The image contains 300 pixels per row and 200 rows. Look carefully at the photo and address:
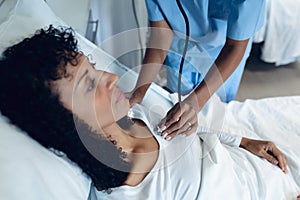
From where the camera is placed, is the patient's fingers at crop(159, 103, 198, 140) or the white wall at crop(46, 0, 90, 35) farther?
the white wall at crop(46, 0, 90, 35)

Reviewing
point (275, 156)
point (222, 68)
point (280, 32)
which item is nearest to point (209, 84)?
point (222, 68)

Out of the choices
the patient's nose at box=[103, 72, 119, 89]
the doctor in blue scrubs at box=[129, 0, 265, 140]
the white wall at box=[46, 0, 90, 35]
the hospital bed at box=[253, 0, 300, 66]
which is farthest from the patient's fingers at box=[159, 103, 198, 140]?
the hospital bed at box=[253, 0, 300, 66]

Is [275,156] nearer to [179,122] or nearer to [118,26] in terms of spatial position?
[179,122]

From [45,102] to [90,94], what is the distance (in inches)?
4.9

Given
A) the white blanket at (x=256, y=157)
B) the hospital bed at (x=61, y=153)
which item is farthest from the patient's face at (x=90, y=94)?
the white blanket at (x=256, y=157)

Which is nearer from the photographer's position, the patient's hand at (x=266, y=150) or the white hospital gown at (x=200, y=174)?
the white hospital gown at (x=200, y=174)

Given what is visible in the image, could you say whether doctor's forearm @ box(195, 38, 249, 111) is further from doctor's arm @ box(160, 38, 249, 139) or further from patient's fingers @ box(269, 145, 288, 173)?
patient's fingers @ box(269, 145, 288, 173)

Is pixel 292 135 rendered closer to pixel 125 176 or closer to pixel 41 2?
pixel 125 176

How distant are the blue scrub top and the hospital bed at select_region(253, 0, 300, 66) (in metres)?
0.90

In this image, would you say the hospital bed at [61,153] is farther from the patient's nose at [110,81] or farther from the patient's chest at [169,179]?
the patient's nose at [110,81]

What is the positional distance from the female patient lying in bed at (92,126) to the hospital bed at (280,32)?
132 cm

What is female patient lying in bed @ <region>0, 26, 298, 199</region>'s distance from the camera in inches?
33.7

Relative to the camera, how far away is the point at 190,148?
1098 mm

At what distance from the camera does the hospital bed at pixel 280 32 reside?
2.18 metres
